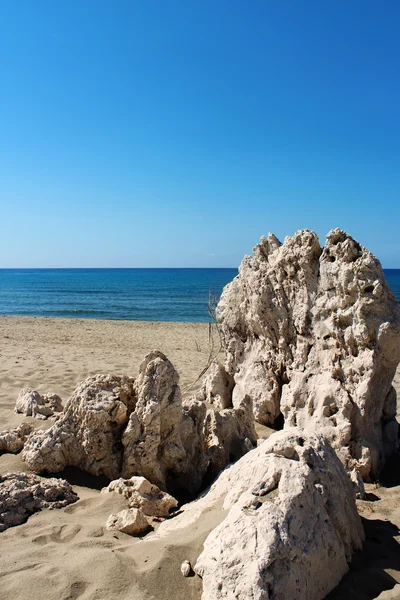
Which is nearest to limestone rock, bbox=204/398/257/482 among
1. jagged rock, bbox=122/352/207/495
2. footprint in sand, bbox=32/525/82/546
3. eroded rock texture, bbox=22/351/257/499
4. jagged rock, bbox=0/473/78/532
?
eroded rock texture, bbox=22/351/257/499

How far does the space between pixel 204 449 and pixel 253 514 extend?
84.4 inches

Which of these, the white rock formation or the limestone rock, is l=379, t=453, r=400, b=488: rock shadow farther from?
the white rock formation

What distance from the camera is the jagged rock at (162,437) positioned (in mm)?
4379

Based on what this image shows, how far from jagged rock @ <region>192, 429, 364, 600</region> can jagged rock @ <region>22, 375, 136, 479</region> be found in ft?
4.24

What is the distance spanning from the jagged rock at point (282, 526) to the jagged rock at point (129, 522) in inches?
9.9

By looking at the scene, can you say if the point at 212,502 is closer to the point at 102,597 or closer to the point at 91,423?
the point at 102,597

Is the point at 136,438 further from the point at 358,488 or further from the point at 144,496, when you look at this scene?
the point at 358,488

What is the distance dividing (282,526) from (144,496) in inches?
63.5

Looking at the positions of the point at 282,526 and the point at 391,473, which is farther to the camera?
the point at 391,473

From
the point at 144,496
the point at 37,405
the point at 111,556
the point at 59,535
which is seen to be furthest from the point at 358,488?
the point at 37,405

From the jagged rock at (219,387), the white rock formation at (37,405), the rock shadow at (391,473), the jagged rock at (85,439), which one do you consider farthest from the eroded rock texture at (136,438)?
the jagged rock at (219,387)

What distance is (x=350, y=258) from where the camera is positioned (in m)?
5.38

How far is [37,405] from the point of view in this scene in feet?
19.6

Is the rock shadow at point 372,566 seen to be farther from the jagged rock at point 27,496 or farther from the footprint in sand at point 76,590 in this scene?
the jagged rock at point 27,496
